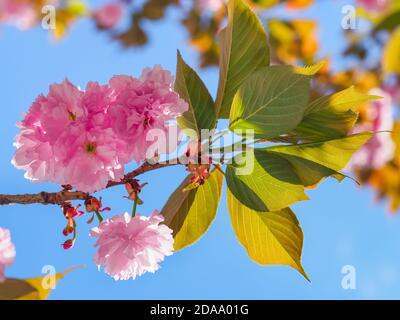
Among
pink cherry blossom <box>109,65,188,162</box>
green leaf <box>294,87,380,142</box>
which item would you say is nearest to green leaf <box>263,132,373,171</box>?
green leaf <box>294,87,380,142</box>

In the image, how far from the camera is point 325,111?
24.1 inches

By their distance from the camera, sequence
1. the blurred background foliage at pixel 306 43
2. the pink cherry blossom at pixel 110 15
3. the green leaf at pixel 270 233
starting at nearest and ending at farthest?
1. the green leaf at pixel 270 233
2. the blurred background foliage at pixel 306 43
3. the pink cherry blossom at pixel 110 15

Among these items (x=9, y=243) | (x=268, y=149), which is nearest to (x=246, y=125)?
(x=268, y=149)

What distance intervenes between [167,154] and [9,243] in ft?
0.68

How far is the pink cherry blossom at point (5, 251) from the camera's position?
60 cm

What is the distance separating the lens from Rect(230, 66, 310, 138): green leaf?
558 mm

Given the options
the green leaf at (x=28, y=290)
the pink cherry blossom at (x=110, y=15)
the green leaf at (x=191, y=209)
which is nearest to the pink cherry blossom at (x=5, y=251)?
the green leaf at (x=28, y=290)

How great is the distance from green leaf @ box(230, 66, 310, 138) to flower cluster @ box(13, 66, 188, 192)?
0.21 feet

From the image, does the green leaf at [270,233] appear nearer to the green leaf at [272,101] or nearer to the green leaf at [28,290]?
the green leaf at [272,101]

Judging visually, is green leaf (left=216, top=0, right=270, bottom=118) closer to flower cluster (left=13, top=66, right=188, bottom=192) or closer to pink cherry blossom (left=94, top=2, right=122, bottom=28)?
flower cluster (left=13, top=66, right=188, bottom=192)

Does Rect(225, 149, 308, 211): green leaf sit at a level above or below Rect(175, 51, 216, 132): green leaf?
below

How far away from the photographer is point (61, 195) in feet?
1.94

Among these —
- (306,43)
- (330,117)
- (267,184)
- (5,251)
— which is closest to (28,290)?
(5,251)

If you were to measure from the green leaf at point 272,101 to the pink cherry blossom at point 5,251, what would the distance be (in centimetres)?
28
